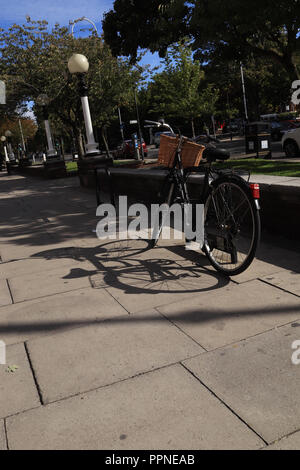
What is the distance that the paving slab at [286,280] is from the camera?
349 cm

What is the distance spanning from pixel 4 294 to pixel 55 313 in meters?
0.93

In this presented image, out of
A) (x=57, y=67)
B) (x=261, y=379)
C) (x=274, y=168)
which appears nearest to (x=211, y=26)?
(x=274, y=168)

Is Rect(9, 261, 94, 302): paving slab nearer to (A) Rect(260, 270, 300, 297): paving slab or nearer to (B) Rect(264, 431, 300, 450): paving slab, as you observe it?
(A) Rect(260, 270, 300, 297): paving slab

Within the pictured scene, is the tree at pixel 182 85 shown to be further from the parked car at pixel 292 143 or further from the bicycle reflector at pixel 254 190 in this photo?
the bicycle reflector at pixel 254 190

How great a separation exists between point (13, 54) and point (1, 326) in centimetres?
2369

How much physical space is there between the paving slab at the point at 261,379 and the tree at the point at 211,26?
755 centimetres

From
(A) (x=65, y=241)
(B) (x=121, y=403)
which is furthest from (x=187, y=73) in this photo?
(B) (x=121, y=403)

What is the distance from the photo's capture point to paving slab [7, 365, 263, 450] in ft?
Result: 6.48

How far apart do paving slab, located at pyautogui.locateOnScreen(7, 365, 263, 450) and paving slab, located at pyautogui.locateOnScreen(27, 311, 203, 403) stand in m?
0.14

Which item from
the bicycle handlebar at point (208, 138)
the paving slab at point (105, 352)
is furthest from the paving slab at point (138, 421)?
the bicycle handlebar at point (208, 138)

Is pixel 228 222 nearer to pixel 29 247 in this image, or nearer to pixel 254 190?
pixel 254 190

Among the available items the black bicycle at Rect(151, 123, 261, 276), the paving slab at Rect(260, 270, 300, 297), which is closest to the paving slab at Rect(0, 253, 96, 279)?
the black bicycle at Rect(151, 123, 261, 276)
